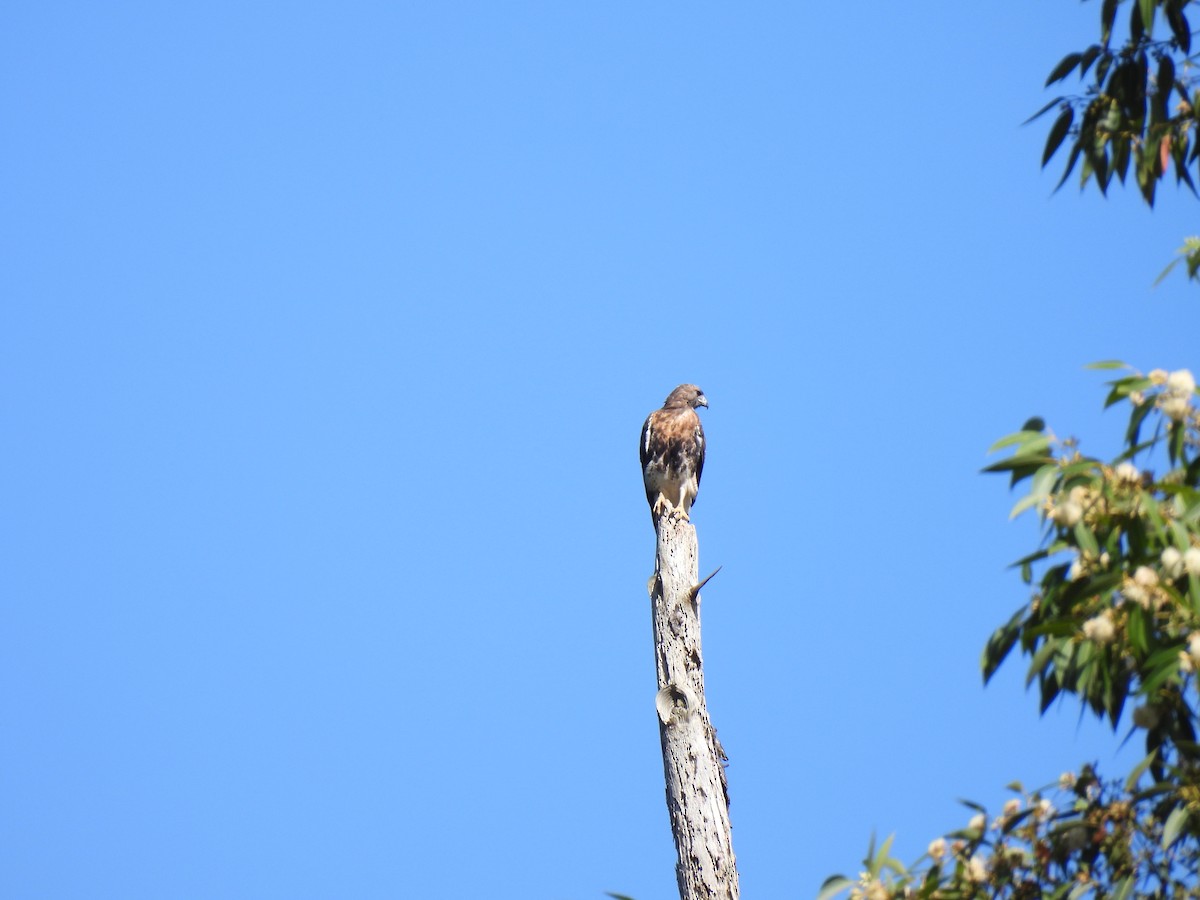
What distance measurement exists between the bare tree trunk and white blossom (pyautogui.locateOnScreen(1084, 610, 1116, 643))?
3854 millimetres

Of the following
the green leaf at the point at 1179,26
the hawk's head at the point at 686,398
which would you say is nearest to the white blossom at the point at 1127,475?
the green leaf at the point at 1179,26

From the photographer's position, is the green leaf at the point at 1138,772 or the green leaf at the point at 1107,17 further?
the green leaf at the point at 1107,17

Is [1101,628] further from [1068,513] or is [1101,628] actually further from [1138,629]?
[1068,513]

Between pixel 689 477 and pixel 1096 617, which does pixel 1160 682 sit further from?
pixel 689 477

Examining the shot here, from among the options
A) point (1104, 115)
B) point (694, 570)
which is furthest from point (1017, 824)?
point (694, 570)

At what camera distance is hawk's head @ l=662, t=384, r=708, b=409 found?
11.2 meters

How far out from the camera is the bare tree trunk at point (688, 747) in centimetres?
644

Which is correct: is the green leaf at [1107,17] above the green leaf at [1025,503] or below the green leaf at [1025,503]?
above

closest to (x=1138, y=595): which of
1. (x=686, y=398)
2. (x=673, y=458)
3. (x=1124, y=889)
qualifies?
(x=1124, y=889)

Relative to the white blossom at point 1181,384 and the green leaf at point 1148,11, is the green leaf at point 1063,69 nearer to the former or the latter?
the green leaf at point 1148,11

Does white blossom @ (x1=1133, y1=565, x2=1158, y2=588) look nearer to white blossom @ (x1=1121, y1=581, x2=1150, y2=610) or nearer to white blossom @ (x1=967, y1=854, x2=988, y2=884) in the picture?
white blossom @ (x1=1121, y1=581, x2=1150, y2=610)

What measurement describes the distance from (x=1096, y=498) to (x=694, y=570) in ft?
14.3

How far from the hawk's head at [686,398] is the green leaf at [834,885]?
7726mm

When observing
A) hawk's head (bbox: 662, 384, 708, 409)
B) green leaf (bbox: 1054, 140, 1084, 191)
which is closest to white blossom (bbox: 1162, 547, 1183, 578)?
green leaf (bbox: 1054, 140, 1084, 191)
